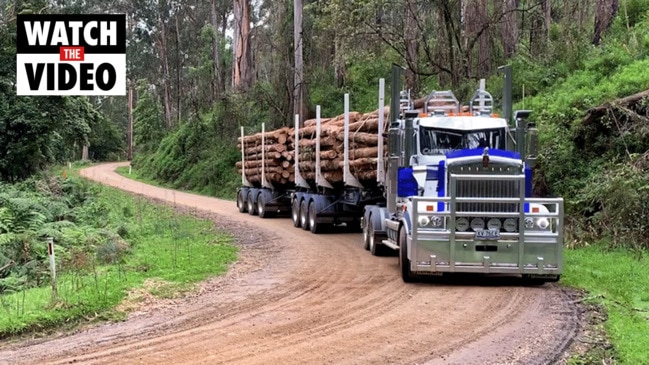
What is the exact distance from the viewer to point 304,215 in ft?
66.7

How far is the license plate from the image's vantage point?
1016 cm

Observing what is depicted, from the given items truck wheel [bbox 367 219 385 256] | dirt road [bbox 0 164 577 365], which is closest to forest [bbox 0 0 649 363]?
dirt road [bbox 0 164 577 365]

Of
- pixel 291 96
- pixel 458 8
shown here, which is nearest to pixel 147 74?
pixel 291 96

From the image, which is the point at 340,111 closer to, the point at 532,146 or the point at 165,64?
the point at 532,146

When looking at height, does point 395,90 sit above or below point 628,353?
above

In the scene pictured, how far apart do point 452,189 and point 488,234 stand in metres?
0.88

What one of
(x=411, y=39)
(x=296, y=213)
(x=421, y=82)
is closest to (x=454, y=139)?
(x=296, y=213)

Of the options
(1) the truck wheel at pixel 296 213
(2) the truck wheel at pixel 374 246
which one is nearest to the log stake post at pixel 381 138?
(2) the truck wheel at pixel 374 246

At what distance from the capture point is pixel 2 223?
54.3 feet

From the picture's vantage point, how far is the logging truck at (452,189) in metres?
10.2

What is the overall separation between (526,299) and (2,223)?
13080 mm

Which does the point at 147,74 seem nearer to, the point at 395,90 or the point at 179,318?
the point at 395,90

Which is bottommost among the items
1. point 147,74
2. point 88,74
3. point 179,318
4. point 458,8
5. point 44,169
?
point 179,318

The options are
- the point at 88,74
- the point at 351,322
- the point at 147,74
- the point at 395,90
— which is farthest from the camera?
the point at 147,74
